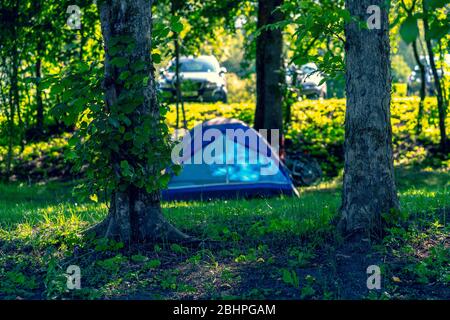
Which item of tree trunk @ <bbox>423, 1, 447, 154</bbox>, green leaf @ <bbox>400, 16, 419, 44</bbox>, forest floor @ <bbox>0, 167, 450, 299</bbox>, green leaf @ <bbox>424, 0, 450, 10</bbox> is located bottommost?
forest floor @ <bbox>0, 167, 450, 299</bbox>

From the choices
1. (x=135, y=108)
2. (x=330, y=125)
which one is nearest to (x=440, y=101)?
(x=330, y=125)

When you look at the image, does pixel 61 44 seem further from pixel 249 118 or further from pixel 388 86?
pixel 388 86

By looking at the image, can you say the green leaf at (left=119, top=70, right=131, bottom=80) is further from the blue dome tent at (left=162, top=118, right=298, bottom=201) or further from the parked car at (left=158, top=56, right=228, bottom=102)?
the parked car at (left=158, top=56, right=228, bottom=102)

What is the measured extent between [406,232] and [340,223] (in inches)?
23.4

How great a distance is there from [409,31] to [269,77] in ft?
40.4

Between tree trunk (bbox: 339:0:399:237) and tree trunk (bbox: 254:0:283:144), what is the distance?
913cm

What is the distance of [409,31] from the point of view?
4383mm

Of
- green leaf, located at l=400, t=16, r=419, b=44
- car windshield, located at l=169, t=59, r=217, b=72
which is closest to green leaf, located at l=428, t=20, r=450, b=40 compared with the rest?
green leaf, located at l=400, t=16, r=419, b=44

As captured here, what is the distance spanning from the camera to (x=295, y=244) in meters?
7.25

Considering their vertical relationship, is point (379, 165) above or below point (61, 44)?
below

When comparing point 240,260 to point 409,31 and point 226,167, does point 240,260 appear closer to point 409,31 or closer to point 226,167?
point 409,31

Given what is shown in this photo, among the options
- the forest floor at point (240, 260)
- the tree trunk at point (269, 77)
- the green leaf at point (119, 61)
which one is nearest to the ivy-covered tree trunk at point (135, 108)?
the green leaf at point (119, 61)

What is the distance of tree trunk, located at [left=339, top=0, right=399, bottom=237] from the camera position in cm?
724
